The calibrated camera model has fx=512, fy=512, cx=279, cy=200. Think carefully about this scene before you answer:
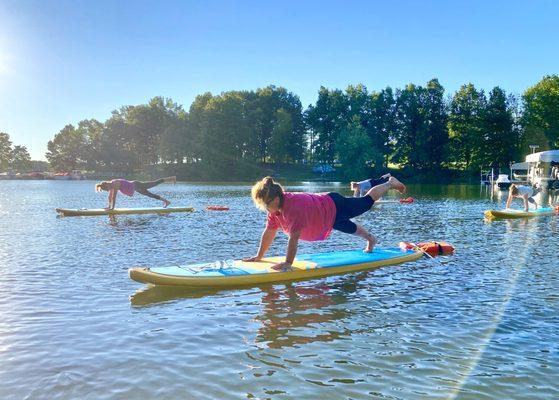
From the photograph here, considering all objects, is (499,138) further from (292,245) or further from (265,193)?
(265,193)

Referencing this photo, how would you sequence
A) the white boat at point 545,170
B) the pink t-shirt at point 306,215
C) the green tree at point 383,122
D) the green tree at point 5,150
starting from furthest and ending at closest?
the green tree at point 5,150 < the green tree at point 383,122 < the white boat at point 545,170 < the pink t-shirt at point 306,215

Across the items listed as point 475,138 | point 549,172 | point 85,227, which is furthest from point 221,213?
point 475,138

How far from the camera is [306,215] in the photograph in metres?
11.3

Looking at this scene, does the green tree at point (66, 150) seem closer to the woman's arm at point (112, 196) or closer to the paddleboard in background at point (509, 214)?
the woman's arm at point (112, 196)

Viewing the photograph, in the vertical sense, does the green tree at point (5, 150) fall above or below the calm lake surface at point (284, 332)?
above

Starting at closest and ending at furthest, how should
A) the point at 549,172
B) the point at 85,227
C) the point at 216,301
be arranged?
1. the point at 216,301
2. the point at 85,227
3. the point at 549,172

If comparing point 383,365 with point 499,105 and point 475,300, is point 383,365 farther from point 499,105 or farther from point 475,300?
point 499,105

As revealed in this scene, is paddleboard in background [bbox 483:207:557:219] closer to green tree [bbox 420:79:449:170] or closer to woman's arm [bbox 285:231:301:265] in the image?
woman's arm [bbox 285:231:301:265]

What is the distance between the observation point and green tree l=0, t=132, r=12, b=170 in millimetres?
143000

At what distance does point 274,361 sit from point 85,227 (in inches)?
695

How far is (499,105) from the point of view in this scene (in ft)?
285

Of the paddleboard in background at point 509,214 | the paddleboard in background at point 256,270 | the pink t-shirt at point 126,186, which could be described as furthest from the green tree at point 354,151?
the paddleboard in background at point 256,270

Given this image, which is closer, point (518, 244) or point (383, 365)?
point (383, 365)

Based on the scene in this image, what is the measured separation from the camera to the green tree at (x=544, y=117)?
272 ft
